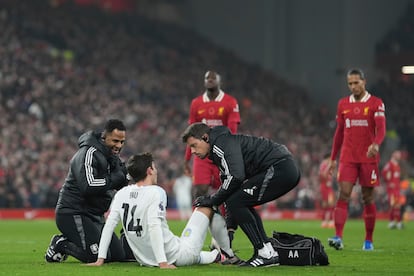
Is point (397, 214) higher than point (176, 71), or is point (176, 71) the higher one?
point (176, 71)

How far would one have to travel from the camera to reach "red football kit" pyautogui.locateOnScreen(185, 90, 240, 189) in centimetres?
1623

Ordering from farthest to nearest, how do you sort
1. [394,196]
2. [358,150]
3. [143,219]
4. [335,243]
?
[394,196] < [358,150] < [335,243] < [143,219]

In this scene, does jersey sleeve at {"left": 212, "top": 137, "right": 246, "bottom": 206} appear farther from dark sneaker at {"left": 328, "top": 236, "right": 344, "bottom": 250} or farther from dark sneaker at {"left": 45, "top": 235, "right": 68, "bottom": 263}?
dark sneaker at {"left": 328, "top": 236, "right": 344, "bottom": 250}

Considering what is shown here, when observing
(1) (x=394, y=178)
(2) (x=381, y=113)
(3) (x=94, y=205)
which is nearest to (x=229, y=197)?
(3) (x=94, y=205)

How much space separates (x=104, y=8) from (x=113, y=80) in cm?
992

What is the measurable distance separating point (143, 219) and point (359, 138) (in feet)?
17.5

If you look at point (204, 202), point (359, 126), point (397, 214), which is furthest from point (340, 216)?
point (397, 214)

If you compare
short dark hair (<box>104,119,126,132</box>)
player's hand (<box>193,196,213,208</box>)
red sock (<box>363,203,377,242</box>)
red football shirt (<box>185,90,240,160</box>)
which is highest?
red football shirt (<box>185,90,240,160</box>)

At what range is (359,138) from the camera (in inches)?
627

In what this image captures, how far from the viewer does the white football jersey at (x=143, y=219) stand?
11.5m

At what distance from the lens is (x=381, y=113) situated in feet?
51.4

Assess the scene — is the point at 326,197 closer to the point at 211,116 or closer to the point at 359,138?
the point at 211,116

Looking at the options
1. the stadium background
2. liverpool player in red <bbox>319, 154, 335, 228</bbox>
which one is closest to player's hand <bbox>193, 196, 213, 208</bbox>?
liverpool player in red <bbox>319, 154, 335, 228</bbox>

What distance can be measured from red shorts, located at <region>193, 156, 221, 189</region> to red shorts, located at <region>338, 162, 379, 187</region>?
192 centimetres
